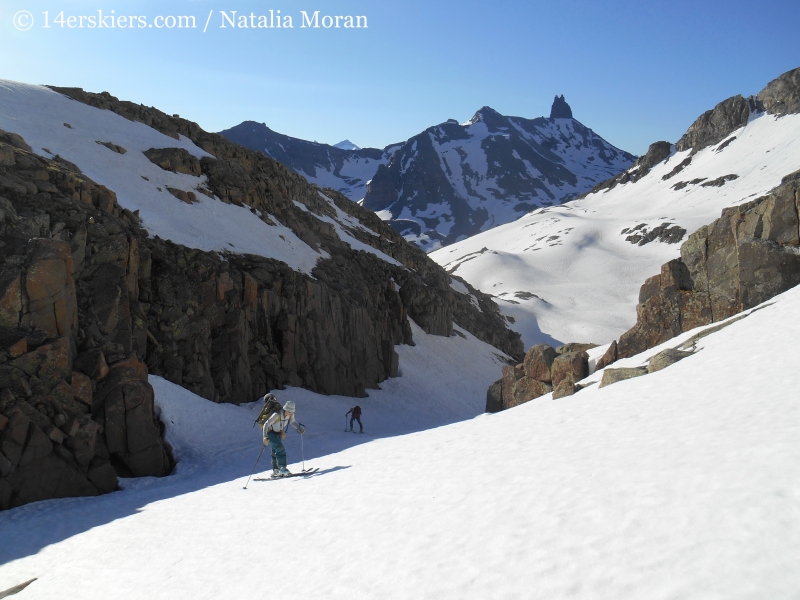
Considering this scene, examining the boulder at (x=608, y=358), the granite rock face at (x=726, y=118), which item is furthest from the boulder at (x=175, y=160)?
the granite rock face at (x=726, y=118)

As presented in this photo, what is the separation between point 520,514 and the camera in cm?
659

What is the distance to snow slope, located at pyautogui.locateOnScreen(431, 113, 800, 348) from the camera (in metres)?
82.9

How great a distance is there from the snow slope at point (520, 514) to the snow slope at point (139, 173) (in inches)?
715

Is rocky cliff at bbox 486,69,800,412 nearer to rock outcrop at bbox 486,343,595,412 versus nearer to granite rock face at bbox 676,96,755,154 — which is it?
rock outcrop at bbox 486,343,595,412

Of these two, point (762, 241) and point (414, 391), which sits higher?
point (762, 241)

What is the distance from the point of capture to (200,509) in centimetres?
1103

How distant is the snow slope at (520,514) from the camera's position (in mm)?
4938

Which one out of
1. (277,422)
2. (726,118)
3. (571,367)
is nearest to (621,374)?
(571,367)

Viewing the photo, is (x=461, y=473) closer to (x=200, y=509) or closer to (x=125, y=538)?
(x=200, y=509)

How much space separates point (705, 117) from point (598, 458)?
19700 cm

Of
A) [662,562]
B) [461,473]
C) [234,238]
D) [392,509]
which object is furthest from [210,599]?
[234,238]

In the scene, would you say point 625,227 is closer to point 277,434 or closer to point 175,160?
point 175,160

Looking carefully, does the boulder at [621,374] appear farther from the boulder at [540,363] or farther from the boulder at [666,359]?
the boulder at [540,363]

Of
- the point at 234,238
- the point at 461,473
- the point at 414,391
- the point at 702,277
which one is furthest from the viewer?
the point at 414,391
